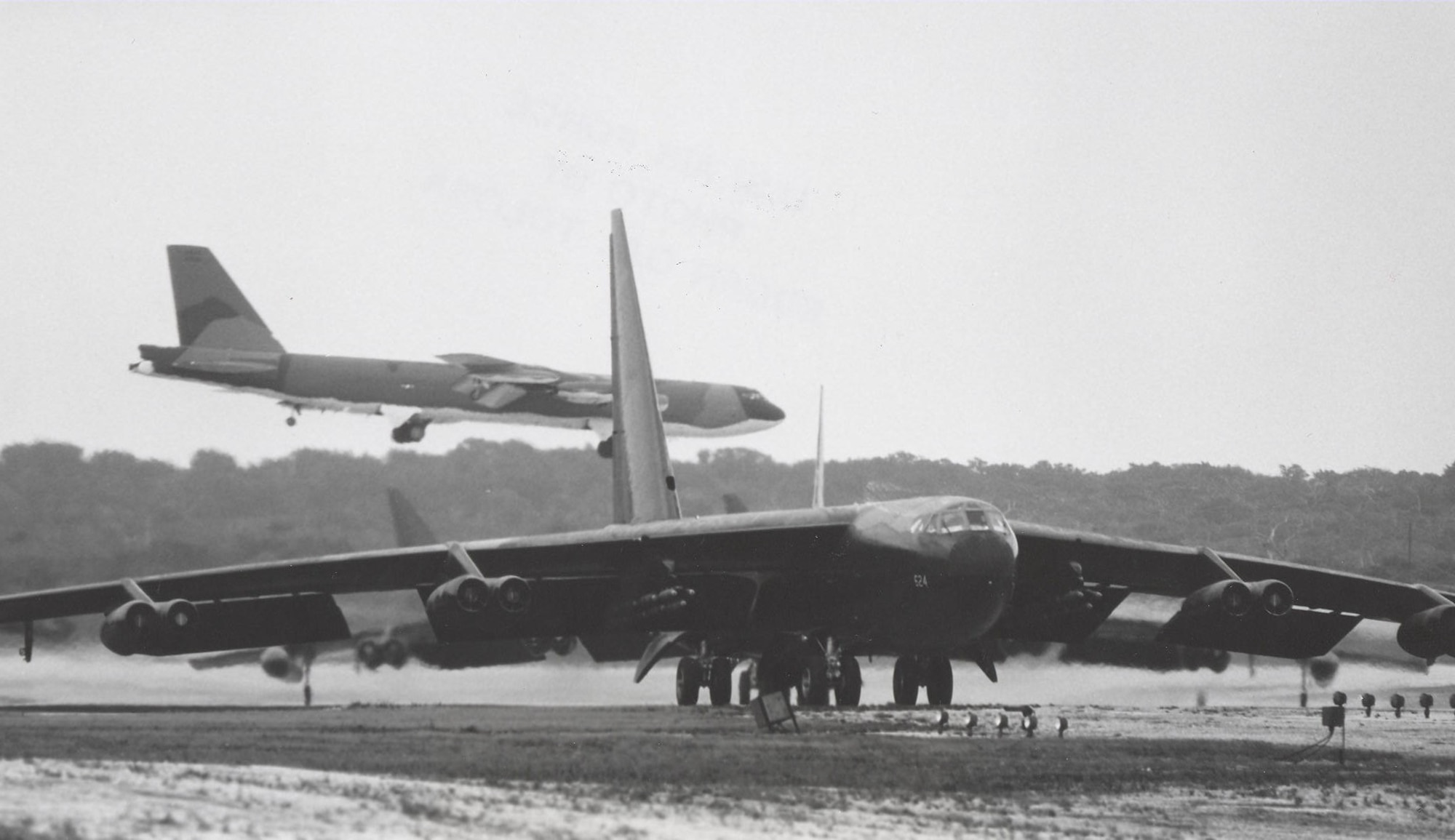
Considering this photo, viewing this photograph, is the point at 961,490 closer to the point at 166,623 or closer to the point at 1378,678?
the point at 1378,678

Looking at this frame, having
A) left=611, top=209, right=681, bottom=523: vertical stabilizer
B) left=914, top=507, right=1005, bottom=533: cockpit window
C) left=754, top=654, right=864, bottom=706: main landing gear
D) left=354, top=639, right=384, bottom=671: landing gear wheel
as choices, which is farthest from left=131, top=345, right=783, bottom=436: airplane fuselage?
left=914, top=507, right=1005, bottom=533: cockpit window

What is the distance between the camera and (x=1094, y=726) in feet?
122

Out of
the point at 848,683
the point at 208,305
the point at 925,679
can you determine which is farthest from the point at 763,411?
the point at 848,683

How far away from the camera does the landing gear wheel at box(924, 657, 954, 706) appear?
1524 inches

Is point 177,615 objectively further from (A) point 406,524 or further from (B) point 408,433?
(B) point 408,433

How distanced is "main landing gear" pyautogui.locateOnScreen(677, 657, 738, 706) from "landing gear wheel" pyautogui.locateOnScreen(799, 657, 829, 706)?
3719 millimetres

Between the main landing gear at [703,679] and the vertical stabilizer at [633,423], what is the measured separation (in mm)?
3635

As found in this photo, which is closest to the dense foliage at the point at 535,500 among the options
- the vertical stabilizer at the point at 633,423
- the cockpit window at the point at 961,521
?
the vertical stabilizer at the point at 633,423

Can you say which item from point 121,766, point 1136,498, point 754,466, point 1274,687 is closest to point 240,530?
point 754,466

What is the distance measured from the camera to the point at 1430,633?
114 ft

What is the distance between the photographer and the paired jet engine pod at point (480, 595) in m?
29.5

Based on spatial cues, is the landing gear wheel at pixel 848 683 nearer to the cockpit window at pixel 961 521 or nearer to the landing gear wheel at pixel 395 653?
the cockpit window at pixel 961 521

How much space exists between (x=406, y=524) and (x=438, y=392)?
53.1 feet

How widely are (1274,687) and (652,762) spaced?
2871 cm
